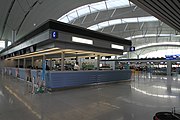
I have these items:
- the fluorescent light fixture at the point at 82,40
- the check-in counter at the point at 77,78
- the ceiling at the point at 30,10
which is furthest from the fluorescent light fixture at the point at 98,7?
the fluorescent light fixture at the point at 82,40

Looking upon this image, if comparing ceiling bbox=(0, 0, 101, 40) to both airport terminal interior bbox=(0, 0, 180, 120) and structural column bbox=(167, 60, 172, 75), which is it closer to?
airport terminal interior bbox=(0, 0, 180, 120)

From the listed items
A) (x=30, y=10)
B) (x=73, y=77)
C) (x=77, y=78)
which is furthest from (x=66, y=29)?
(x=30, y=10)

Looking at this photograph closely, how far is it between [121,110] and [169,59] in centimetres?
2641

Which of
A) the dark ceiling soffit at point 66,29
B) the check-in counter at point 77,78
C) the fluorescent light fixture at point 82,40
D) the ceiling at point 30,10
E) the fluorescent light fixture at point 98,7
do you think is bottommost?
the check-in counter at point 77,78

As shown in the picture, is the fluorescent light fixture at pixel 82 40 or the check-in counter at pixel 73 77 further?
the fluorescent light fixture at pixel 82 40

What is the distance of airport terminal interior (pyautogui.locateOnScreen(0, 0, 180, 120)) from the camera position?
440cm

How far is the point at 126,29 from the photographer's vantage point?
3184 centimetres

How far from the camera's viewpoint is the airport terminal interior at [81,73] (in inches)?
173

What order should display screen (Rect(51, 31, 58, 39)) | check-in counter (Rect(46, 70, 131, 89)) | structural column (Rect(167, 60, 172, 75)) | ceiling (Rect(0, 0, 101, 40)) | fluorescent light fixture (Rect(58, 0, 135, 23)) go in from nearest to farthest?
display screen (Rect(51, 31, 58, 39)) < check-in counter (Rect(46, 70, 131, 89)) < ceiling (Rect(0, 0, 101, 40)) < fluorescent light fixture (Rect(58, 0, 135, 23)) < structural column (Rect(167, 60, 172, 75))

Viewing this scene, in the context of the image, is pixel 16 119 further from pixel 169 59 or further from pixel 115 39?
pixel 169 59

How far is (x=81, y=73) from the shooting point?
30.8ft

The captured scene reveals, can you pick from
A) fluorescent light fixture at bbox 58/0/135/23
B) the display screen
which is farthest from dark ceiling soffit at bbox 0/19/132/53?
fluorescent light fixture at bbox 58/0/135/23

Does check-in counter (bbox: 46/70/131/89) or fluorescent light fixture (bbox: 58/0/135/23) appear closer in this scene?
check-in counter (bbox: 46/70/131/89)

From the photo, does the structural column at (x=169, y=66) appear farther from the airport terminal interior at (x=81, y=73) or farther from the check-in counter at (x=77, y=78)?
the check-in counter at (x=77, y=78)
